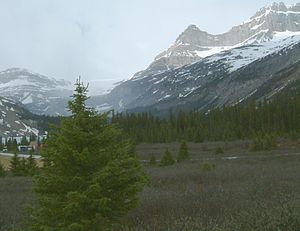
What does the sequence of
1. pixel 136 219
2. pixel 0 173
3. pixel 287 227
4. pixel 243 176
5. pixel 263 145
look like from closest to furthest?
pixel 287 227 < pixel 136 219 < pixel 243 176 < pixel 0 173 < pixel 263 145

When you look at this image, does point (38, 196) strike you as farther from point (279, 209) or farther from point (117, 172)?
point (279, 209)

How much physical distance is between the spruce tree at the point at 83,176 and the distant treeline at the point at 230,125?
87.4 metres

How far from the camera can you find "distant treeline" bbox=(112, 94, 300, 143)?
106 meters

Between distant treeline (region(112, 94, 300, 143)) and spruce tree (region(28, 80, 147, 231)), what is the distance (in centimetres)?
8737

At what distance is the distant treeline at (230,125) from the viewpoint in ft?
347

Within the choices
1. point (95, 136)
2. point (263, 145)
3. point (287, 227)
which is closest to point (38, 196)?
point (95, 136)

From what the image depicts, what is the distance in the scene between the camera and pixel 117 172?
10344mm

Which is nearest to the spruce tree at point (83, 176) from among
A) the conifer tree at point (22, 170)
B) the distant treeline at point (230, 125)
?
the conifer tree at point (22, 170)

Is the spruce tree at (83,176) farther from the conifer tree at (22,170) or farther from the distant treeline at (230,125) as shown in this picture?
the distant treeline at (230,125)

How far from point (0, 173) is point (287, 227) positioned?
120 feet

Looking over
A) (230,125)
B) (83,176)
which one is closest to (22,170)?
(83,176)

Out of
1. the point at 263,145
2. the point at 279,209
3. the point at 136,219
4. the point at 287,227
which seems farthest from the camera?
the point at 263,145

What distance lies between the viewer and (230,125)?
116m

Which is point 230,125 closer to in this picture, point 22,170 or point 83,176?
point 22,170
